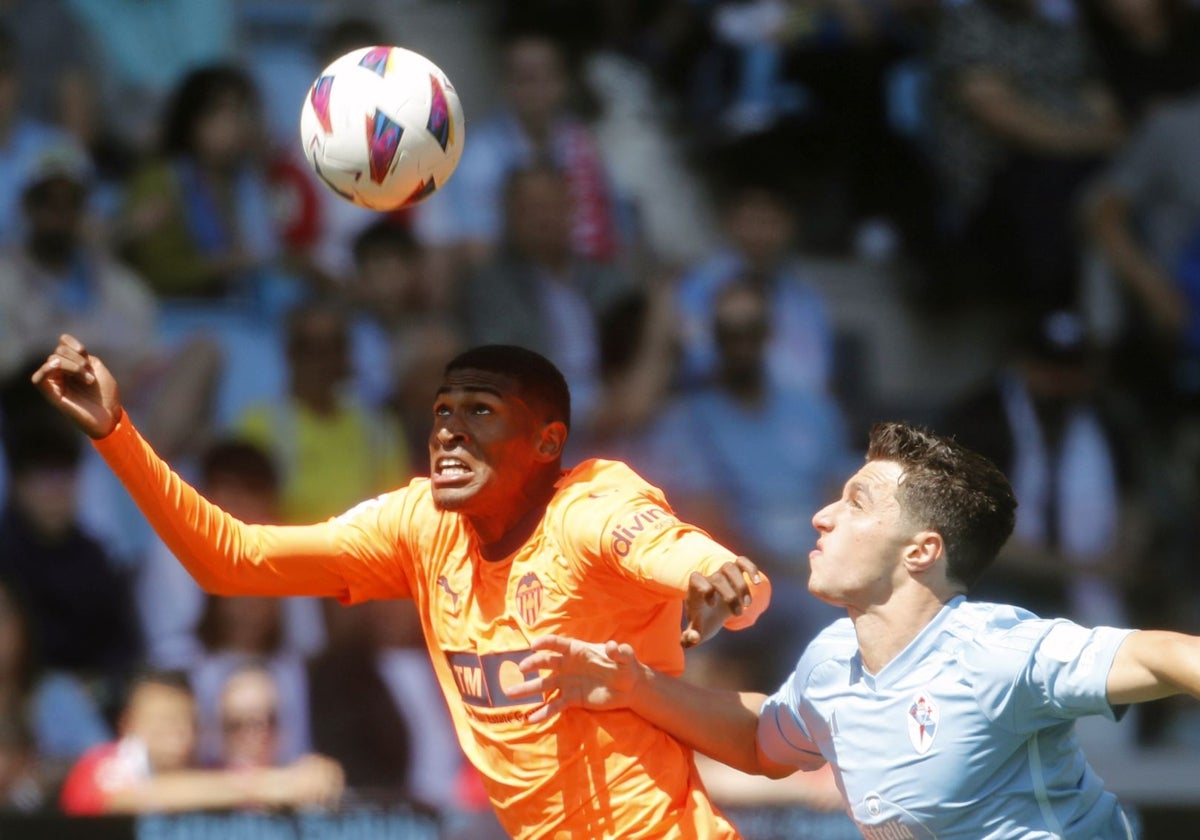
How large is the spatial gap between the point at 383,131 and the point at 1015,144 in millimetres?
5366

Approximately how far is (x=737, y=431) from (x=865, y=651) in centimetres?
416

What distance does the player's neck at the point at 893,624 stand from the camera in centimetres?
451

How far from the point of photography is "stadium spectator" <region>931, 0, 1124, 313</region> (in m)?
9.62

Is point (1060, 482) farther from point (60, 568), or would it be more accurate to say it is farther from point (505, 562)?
point (505, 562)

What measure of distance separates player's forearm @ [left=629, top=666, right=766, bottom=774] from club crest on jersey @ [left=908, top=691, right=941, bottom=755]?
1.94ft

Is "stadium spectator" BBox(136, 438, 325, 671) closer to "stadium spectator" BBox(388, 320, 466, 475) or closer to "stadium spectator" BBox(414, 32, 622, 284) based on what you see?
"stadium spectator" BBox(388, 320, 466, 475)

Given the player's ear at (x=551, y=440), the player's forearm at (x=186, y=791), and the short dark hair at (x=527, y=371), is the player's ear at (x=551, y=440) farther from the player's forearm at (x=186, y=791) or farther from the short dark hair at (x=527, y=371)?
the player's forearm at (x=186, y=791)

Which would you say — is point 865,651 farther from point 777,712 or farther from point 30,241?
point 30,241

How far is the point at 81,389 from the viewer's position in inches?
183

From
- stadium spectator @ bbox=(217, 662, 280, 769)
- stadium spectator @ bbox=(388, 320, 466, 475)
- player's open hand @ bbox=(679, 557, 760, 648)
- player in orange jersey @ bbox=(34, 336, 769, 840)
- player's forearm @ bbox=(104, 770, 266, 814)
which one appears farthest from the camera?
stadium spectator @ bbox=(388, 320, 466, 475)

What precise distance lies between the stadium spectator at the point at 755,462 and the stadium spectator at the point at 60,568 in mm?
2456

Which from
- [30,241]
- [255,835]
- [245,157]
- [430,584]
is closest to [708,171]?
[245,157]

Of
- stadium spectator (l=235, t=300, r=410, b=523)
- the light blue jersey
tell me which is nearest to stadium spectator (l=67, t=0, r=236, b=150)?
stadium spectator (l=235, t=300, r=410, b=523)

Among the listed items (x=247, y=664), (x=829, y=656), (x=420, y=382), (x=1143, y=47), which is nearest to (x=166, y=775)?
(x=247, y=664)
